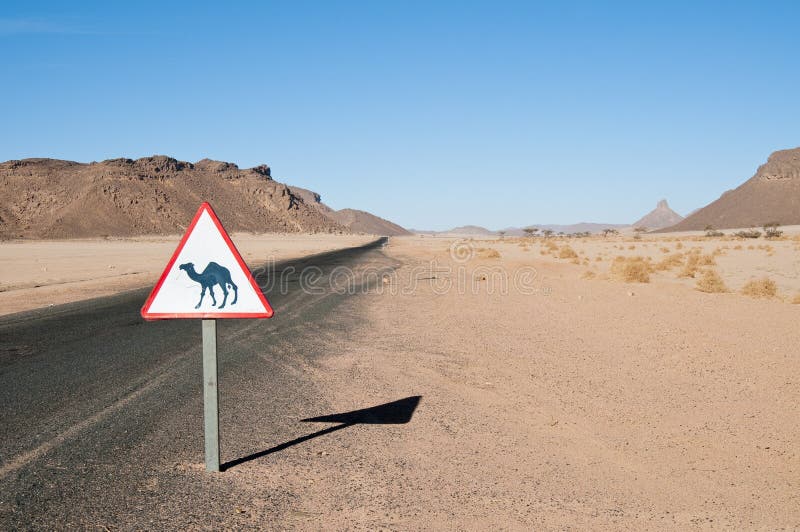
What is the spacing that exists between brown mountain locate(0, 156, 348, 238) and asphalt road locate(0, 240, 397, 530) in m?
102

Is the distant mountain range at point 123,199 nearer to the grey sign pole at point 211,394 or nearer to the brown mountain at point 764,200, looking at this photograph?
the brown mountain at point 764,200

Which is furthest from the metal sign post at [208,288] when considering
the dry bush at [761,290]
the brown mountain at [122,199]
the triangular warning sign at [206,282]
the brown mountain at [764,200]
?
the brown mountain at [764,200]

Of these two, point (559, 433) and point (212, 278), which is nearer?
point (212, 278)

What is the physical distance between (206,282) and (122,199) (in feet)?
411

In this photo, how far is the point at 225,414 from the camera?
605 centimetres

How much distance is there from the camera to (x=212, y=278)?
4402 millimetres

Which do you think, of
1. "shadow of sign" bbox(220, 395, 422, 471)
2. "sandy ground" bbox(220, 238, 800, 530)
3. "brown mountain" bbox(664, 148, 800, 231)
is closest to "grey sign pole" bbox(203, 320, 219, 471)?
"sandy ground" bbox(220, 238, 800, 530)

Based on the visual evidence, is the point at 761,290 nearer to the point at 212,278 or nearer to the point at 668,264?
the point at 668,264

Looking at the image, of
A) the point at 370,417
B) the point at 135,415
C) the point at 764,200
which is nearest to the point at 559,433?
the point at 370,417

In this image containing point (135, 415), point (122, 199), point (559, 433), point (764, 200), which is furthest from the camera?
point (764, 200)

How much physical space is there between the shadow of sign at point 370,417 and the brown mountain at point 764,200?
402 ft

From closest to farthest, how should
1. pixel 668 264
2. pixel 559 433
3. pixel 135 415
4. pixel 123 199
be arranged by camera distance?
pixel 559 433, pixel 135 415, pixel 668 264, pixel 123 199

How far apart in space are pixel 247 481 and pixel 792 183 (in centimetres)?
14118

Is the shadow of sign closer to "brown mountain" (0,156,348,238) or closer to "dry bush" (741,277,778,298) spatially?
"dry bush" (741,277,778,298)
